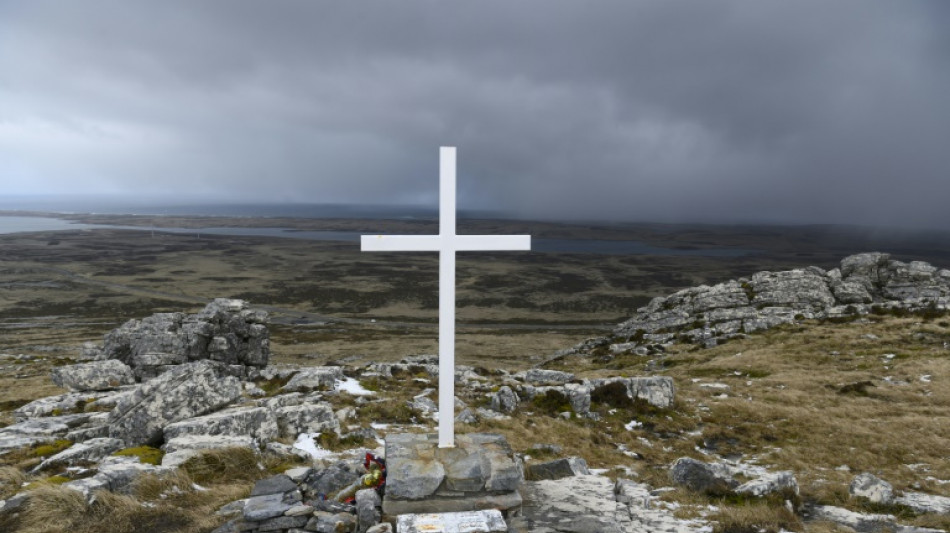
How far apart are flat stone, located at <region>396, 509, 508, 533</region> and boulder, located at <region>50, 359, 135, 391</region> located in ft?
65.7

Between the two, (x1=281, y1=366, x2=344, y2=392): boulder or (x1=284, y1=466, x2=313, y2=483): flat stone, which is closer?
(x1=284, y1=466, x2=313, y2=483): flat stone

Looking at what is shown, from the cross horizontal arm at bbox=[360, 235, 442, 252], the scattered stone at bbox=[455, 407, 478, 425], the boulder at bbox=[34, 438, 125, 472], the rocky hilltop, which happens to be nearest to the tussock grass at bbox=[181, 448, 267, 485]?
the rocky hilltop

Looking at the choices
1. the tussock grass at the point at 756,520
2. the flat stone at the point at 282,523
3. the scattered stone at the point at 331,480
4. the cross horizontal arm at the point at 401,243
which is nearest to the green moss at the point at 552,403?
the tussock grass at the point at 756,520

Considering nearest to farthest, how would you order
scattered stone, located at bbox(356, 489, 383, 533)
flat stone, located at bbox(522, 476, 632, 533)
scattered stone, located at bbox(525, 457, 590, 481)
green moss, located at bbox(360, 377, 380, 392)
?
scattered stone, located at bbox(356, 489, 383, 533)
flat stone, located at bbox(522, 476, 632, 533)
scattered stone, located at bbox(525, 457, 590, 481)
green moss, located at bbox(360, 377, 380, 392)

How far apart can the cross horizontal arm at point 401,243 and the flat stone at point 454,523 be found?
4653mm

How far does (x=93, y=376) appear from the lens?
75.5 feet

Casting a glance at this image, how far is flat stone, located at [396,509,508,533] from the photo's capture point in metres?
7.49

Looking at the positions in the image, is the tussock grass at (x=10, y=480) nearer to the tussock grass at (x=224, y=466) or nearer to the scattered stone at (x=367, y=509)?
the tussock grass at (x=224, y=466)

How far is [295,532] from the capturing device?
8039 millimetres

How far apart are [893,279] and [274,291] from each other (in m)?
113

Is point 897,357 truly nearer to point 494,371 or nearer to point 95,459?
point 494,371

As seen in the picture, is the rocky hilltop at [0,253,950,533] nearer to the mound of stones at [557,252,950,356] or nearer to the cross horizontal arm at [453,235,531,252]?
the cross horizontal arm at [453,235,531,252]

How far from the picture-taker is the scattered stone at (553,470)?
1149cm

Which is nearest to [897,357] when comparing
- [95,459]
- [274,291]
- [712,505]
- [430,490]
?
[712,505]
